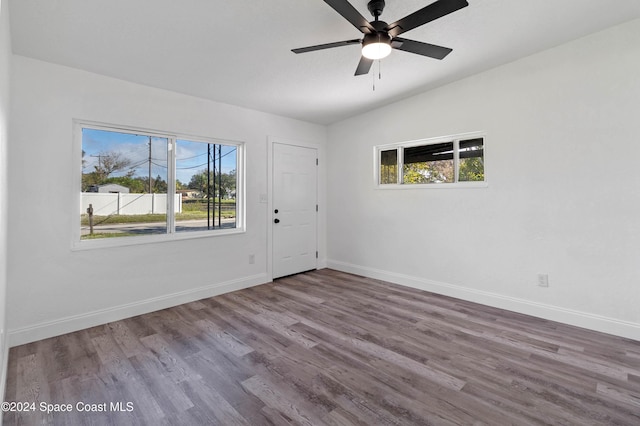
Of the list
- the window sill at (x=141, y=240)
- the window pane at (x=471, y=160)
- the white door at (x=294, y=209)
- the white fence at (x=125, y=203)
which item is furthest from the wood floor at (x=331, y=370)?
the window pane at (x=471, y=160)

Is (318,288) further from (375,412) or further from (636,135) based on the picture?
(636,135)

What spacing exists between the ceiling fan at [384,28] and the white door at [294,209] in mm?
2493

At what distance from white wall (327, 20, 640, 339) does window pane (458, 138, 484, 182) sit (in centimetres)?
14

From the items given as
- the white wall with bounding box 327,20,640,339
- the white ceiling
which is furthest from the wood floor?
the white ceiling

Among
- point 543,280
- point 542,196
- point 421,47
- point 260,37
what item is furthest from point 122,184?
point 543,280

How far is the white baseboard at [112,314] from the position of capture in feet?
8.78

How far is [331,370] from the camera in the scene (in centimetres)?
225

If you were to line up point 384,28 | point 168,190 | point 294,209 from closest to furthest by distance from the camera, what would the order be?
point 384,28 → point 168,190 → point 294,209

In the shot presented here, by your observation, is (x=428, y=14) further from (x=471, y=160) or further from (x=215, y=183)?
(x=215, y=183)

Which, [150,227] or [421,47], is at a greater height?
[421,47]

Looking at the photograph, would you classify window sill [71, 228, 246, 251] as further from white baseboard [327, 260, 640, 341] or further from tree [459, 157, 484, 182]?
tree [459, 157, 484, 182]

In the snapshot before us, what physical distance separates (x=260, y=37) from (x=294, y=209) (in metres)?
2.78

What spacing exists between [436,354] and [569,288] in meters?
1.70

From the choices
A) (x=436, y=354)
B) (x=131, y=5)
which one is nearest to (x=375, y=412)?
(x=436, y=354)
